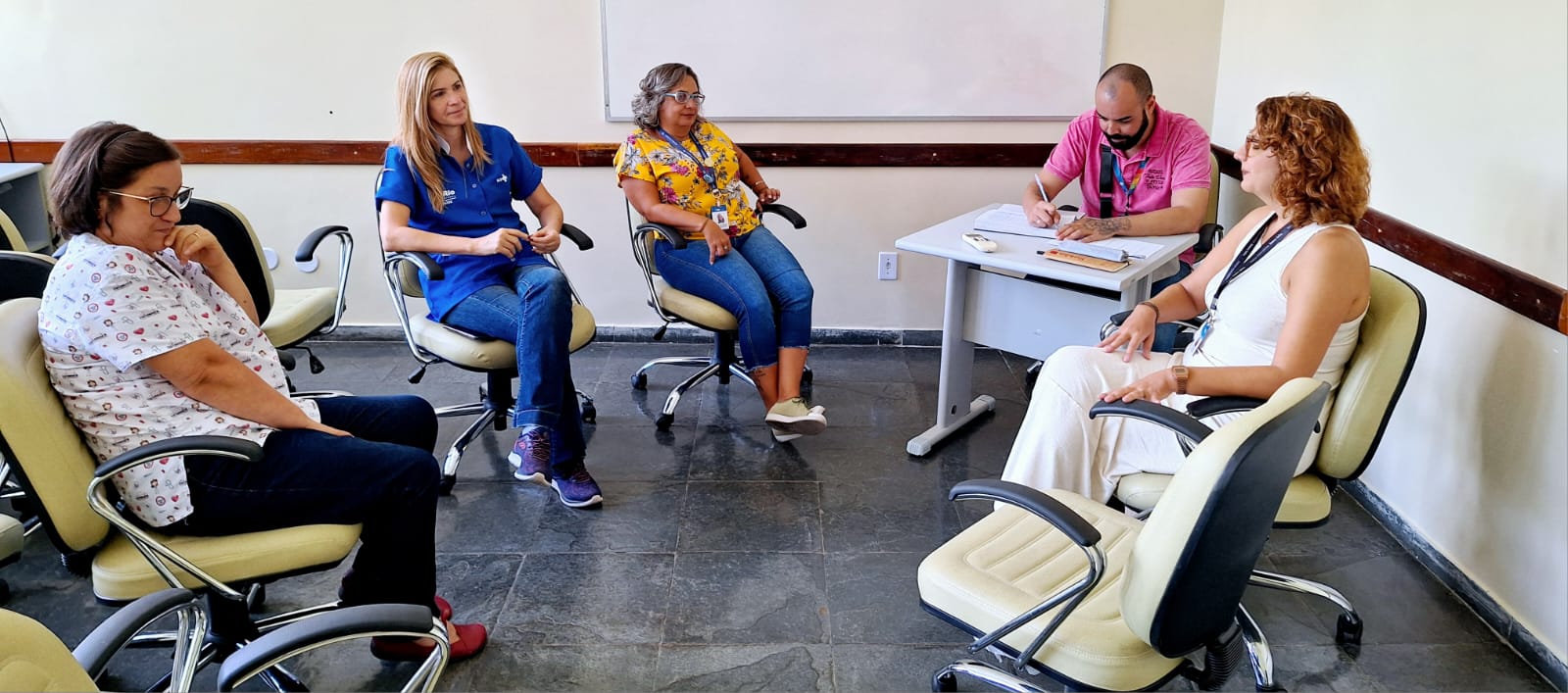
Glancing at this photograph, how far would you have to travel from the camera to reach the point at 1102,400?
217 cm

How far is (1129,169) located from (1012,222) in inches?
16.4

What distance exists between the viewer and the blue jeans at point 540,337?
116 inches

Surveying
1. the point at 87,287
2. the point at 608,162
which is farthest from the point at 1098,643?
the point at 608,162

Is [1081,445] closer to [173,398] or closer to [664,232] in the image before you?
[664,232]

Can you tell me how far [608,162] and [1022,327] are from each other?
1777mm

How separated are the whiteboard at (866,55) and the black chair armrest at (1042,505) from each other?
8.32 ft

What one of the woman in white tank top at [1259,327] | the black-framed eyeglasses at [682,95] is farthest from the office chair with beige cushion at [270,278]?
the woman in white tank top at [1259,327]

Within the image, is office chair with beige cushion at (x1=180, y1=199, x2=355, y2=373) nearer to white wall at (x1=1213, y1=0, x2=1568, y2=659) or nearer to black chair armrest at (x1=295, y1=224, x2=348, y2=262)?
black chair armrest at (x1=295, y1=224, x2=348, y2=262)

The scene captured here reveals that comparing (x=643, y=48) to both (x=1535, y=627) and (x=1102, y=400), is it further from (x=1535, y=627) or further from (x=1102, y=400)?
(x=1535, y=627)

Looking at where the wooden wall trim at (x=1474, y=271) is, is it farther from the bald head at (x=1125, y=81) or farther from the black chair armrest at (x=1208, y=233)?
the bald head at (x=1125, y=81)

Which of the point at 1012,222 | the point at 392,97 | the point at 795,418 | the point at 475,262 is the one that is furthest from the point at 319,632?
the point at 392,97

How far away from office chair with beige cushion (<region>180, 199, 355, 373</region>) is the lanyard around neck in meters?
2.44

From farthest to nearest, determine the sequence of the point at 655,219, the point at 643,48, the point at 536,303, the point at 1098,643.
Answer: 1. the point at 643,48
2. the point at 655,219
3. the point at 536,303
4. the point at 1098,643

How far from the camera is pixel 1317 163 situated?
85.8 inches
